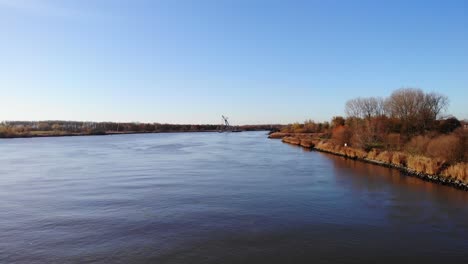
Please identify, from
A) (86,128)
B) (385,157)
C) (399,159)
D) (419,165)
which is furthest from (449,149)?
(86,128)

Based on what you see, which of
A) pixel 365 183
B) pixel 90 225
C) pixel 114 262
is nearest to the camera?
pixel 114 262

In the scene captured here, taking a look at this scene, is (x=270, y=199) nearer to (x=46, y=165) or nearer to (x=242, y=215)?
(x=242, y=215)

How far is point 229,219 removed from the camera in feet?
43.5

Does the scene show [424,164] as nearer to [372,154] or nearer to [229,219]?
[372,154]

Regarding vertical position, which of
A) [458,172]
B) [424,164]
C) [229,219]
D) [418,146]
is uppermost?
[418,146]

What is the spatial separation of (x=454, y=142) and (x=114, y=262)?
1974 centimetres

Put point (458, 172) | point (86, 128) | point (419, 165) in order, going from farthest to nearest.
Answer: point (86, 128) → point (419, 165) → point (458, 172)

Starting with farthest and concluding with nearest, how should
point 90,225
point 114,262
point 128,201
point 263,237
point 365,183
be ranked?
point 365,183, point 128,201, point 90,225, point 263,237, point 114,262

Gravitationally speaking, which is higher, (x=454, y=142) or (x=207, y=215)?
(x=454, y=142)

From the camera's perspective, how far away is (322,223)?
1295cm

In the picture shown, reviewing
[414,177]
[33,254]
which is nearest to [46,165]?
[33,254]

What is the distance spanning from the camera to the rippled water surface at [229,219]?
10.2 m

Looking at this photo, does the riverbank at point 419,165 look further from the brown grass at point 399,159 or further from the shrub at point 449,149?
the shrub at point 449,149

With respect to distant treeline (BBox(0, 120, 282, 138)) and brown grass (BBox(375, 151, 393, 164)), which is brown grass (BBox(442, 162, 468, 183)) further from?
distant treeline (BBox(0, 120, 282, 138))
